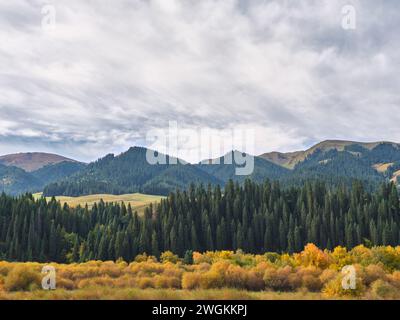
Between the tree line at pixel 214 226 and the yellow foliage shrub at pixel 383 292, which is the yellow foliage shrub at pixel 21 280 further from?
the tree line at pixel 214 226

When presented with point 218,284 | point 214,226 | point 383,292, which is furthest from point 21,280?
point 214,226

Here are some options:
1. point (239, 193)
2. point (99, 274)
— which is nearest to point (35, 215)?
point (239, 193)

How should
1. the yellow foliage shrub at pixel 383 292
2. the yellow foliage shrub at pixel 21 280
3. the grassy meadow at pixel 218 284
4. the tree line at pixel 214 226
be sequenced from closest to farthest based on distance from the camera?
the grassy meadow at pixel 218 284 → the yellow foliage shrub at pixel 383 292 → the yellow foliage shrub at pixel 21 280 → the tree line at pixel 214 226

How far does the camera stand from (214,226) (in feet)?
523

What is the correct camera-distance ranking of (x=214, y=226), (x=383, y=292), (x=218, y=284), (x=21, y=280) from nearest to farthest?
1. (x=383, y=292)
2. (x=21, y=280)
3. (x=218, y=284)
4. (x=214, y=226)

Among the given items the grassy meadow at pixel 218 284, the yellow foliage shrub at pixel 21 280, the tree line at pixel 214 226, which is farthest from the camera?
the tree line at pixel 214 226

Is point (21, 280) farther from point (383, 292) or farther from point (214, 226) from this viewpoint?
point (214, 226)

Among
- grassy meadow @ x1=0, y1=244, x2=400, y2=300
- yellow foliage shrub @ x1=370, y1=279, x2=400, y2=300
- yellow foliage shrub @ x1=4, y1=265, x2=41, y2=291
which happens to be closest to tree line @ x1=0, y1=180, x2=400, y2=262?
grassy meadow @ x1=0, y1=244, x2=400, y2=300

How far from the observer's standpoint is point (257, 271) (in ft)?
148

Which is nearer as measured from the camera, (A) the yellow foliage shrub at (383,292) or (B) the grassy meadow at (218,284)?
(B) the grassy meadow at (218,284)

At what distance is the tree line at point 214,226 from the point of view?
136625mm

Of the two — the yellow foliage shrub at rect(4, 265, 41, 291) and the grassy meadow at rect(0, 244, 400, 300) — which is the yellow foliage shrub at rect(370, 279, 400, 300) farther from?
the yellow foliage shrub at rect(4, 265, 41, 291)

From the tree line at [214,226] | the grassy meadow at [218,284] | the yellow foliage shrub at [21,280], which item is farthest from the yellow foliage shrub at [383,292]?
the tree line at [214,226]
